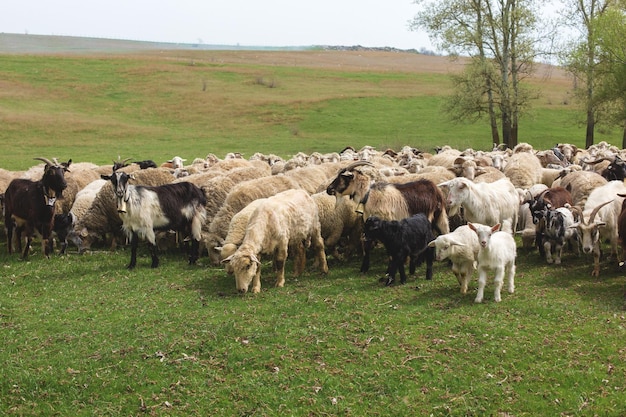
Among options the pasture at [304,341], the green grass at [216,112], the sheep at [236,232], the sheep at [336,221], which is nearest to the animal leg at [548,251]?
the pasture at [304,341]

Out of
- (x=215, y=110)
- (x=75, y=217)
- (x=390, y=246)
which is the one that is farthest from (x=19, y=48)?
(x=390, y=246)

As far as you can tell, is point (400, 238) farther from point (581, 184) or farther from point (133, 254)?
point (581, 184)

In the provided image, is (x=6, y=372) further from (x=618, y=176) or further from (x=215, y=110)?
(x=215, y=110)

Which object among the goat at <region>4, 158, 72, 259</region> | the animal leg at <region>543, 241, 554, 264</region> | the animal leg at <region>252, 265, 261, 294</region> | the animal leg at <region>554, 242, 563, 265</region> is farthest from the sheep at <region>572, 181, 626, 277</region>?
the goat at <region>4, 158, 72, 259</region>

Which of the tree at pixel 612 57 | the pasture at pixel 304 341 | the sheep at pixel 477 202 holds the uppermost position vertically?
the tree at pixel 612 57

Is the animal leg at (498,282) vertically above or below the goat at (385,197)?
below

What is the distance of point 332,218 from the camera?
13430 mm

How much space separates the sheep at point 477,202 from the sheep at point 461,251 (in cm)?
255

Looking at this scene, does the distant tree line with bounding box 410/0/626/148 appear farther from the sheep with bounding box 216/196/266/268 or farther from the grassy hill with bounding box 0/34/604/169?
the sheep with bounding box 216/196/266/268

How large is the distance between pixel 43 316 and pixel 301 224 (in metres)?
4.69

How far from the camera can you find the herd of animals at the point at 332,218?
11.2m

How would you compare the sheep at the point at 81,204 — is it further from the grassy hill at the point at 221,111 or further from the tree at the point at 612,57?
the tree at the point at 612,57

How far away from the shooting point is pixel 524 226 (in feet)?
47.6

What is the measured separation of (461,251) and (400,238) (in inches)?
47.2
